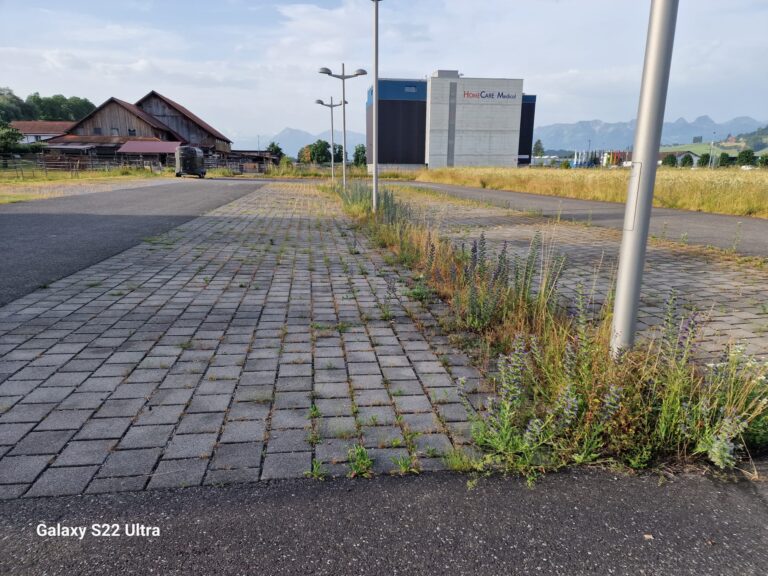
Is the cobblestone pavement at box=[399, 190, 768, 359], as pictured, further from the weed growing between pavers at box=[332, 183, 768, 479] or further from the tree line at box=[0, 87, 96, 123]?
the tree line at box=[0, 87, 96, 123]

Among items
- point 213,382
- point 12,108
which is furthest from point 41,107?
point 213,382

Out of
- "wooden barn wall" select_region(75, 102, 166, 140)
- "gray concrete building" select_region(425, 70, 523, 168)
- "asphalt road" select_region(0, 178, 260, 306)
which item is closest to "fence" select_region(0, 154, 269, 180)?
"wooden barn wall" select_region(75, 102, 166, 140)

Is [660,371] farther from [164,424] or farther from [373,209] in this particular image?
[373,209]

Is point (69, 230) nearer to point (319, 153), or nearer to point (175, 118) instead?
point (175, 118)

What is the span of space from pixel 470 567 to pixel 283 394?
6.06 ft

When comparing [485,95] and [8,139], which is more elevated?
[485,95]

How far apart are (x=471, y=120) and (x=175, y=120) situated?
44444 mm

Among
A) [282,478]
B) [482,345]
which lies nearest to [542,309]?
[482,345]

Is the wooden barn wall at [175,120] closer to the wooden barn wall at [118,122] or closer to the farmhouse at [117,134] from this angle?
the farmhouse at [117,134]

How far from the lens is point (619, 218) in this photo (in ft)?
49.7

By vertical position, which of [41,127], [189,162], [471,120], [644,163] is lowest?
[189,162]

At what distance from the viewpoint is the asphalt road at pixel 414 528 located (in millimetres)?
2008

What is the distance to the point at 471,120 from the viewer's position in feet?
273

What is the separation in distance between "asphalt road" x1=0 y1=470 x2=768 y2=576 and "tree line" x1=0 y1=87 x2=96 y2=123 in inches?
4000
